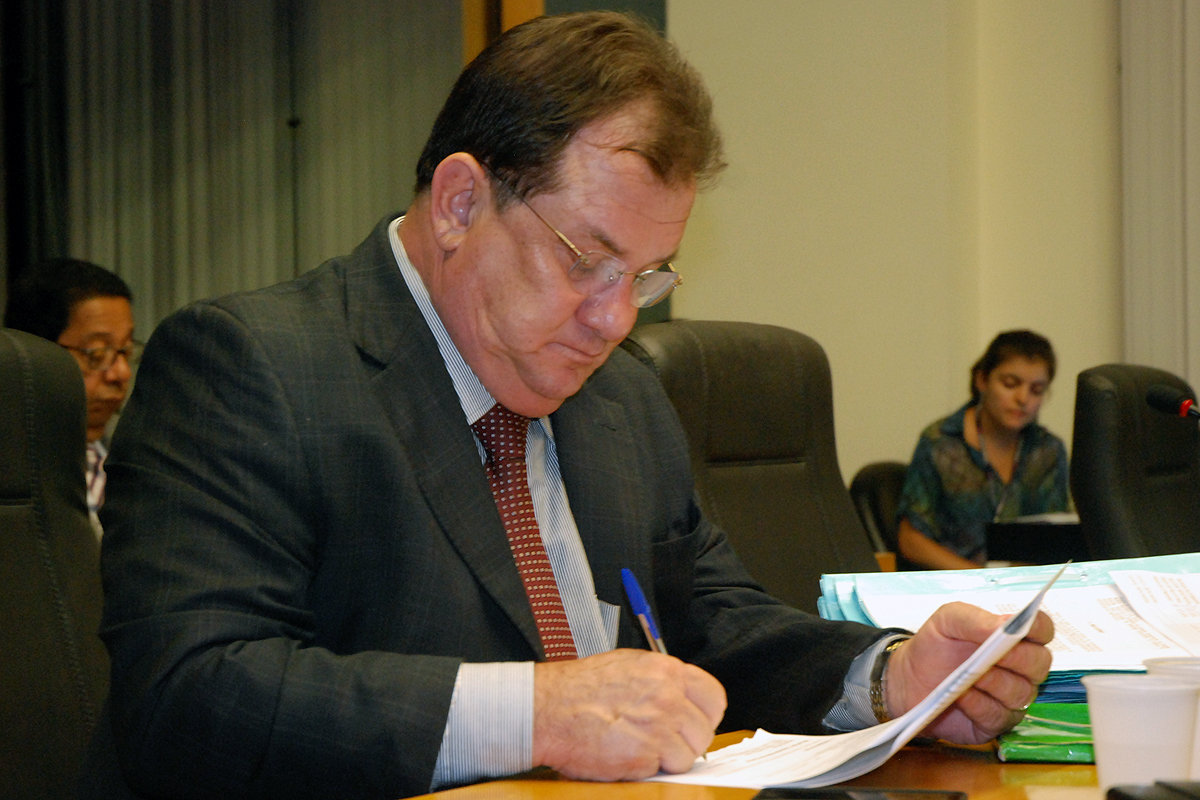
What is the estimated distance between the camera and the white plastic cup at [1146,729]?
2.60 feet

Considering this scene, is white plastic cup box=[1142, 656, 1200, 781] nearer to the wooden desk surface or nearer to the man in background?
the wooden desk surface

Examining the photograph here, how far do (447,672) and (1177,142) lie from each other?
3815 millimetres

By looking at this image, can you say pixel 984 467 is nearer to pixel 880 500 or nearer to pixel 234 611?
pixel 880 500

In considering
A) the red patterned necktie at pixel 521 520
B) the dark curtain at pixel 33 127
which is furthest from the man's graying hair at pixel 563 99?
the dark curtain at pixel 33 127

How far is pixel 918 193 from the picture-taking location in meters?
3.83

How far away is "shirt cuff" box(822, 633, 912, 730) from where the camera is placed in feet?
3.80

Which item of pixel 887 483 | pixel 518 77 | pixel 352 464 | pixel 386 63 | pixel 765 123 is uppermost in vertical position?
pixel 386 63

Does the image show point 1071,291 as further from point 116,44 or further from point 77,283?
point 116,44

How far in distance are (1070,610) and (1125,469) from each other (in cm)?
145

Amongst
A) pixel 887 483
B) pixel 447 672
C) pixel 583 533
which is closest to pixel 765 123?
pixel 887 483

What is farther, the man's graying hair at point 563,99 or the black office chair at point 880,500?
the black office chair at point 880,500

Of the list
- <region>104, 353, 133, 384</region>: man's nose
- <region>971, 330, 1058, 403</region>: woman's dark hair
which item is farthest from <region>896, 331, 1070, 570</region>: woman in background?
<region>104, 353, 133, 384</region>: man's nose

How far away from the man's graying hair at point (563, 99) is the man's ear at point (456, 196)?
2 cm

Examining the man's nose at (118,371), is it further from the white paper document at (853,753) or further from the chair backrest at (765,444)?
the white paper document at (853,753)
